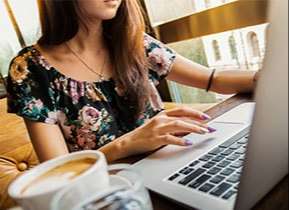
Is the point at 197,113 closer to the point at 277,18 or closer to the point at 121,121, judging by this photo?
the point at 121,121

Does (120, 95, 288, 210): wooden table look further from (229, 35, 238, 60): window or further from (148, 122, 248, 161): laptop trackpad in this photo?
(229, 35, 238, 60): window

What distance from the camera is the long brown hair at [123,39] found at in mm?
875

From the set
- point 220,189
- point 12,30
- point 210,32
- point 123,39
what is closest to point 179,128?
point 220,189

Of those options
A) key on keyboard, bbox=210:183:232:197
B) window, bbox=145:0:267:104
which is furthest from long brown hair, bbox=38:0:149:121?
key on keyboard, bbox=210:183:232:197

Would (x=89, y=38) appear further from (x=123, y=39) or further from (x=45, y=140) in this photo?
(x=45, y=140)

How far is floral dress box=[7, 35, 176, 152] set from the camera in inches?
33.5

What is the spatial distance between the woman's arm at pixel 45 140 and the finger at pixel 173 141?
32 cm

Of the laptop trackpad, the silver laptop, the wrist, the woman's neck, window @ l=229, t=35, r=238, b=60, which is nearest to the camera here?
the silver laptop

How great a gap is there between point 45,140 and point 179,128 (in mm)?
364

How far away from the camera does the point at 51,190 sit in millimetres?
288

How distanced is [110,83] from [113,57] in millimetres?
94

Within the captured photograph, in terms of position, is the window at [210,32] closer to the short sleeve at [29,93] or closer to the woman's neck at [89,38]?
the woman's neck at [89,38]

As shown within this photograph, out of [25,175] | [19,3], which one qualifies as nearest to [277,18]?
[25,175]

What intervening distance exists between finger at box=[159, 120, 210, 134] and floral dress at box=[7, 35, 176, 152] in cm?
30
